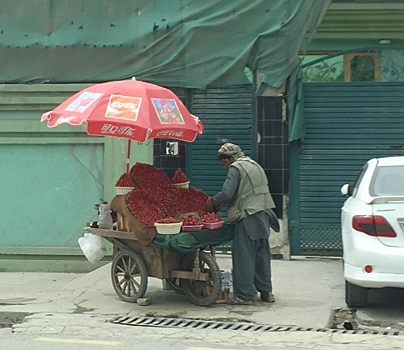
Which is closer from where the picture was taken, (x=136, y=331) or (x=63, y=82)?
(x=136, y=331)

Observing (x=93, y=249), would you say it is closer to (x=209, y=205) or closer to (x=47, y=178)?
Answer: (x=209, y=205)

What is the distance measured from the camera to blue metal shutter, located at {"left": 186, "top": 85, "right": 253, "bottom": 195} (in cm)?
1127

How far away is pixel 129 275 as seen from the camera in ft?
27.4

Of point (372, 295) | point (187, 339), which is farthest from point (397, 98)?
point (187, 339)

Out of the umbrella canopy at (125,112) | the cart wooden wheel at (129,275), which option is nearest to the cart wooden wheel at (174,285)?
the cart wooden wheel at (129,275)

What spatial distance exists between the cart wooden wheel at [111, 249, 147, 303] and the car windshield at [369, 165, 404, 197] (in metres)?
2.58

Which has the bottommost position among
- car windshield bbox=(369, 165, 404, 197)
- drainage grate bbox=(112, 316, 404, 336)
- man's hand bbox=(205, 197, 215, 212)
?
drainage grate bbox=(112, 316, 404, 336)

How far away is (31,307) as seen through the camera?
8.38 m

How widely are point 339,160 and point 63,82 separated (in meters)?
4.33

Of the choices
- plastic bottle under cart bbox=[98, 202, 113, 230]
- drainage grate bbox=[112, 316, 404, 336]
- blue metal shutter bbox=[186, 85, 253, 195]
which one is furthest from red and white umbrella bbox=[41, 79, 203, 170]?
blue metal shutter bbox=[186, 85, 253, 195]

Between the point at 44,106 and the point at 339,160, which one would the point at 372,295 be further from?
the point at 44,106

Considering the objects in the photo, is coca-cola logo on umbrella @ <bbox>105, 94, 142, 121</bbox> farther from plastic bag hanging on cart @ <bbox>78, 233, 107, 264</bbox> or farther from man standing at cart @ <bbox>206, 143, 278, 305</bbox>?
plastic bag hanging on cart @ <bbox>78, 233, 107, 264</bbox>

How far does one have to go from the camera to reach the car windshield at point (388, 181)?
755cm

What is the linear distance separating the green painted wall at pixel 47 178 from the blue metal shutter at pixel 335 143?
2.43 metres
